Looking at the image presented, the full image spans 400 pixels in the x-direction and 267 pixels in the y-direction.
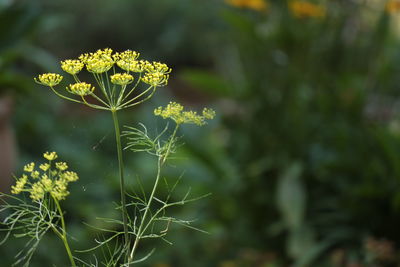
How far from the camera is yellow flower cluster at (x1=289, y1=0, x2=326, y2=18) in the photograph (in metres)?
2.65

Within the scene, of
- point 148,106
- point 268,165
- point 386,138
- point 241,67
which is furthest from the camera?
point 148,106

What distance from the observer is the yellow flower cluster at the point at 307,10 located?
2648mm

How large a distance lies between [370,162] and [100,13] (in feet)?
16.2

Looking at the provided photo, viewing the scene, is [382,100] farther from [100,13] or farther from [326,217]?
[100,13]

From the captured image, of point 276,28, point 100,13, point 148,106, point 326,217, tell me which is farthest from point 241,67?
point 100,13

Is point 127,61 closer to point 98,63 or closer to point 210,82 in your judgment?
point 98,63

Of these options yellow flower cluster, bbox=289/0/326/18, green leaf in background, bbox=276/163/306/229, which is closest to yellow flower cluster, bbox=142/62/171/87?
green leaf in background, bbox=276/163/306/229

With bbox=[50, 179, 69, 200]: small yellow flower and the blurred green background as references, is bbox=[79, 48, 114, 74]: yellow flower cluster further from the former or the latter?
the blurred green background

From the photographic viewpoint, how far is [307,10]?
104 inches

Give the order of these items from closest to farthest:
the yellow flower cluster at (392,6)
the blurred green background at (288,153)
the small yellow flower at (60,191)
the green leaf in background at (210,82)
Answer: the small yellow flower at (60,191) < the blurred green background at (288,153) < the yellow flower cluster at (392,6) < the green leaf in background at (210,82)

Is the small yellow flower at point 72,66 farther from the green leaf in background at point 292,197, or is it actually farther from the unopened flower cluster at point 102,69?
the green leaf in background at point 292,197

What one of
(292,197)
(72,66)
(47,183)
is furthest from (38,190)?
(292,197)

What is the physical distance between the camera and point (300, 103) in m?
2.52

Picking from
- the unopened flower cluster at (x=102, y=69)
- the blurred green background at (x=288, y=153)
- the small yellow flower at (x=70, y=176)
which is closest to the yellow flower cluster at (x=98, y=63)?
the unopened flower cluster at (x=102, y=69)
